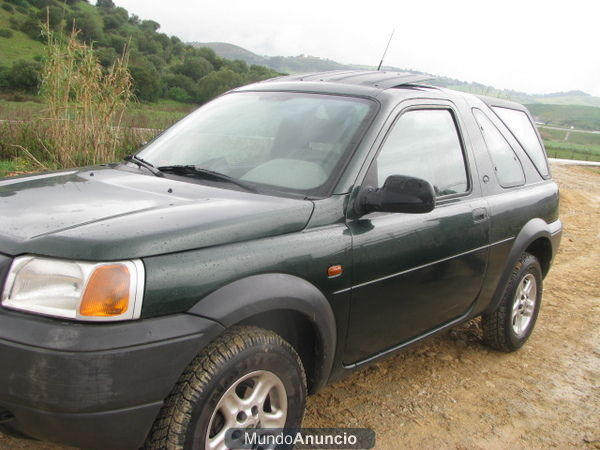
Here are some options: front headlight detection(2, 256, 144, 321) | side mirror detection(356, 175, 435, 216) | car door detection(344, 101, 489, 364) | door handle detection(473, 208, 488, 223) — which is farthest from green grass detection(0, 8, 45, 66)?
front headlight detection(2, 256, 144, 321)

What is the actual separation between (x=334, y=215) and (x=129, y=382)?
1.17m

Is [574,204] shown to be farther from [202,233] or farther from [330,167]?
[202,233]

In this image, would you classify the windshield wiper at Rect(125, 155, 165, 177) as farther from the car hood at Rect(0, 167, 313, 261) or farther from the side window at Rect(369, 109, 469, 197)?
the side window at Rect(369, 109, 469, 197)

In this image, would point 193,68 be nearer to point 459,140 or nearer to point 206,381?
point 459,140

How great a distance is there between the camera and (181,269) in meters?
2.11

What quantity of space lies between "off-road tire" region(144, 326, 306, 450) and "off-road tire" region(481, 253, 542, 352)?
2306 mm

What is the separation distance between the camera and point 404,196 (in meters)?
2.65

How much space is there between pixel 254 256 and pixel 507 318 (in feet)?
8.23

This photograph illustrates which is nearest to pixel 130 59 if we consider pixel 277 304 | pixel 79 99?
pixel 79 99

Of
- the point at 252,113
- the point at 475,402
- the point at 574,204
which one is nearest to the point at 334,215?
the point at 252,113

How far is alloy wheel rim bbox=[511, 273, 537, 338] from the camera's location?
4298 mm

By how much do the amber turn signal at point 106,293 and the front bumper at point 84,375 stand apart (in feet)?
0.17

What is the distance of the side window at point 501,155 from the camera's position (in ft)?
12.8

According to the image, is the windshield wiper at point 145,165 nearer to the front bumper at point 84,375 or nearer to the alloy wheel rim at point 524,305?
the front bumper at point 84,375
